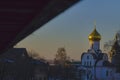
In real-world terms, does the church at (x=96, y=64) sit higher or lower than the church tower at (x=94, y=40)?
lower

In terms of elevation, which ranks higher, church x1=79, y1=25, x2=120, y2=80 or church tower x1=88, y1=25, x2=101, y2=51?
church tower x1=88, y1=25, x2=101, y2=51

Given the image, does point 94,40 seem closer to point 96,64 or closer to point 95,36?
point 95,36

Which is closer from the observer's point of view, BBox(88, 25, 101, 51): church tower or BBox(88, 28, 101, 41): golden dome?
BBox(88, 28, 101, 41): golden dome

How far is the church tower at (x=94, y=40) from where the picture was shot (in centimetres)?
10825

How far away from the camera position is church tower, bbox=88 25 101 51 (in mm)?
108250

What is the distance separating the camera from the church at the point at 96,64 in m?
108

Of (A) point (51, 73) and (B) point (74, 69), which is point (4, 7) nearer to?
(A) point (51, 73)

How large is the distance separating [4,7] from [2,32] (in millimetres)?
2993

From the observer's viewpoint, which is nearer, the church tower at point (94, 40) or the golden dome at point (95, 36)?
the golden dome at point (95, 36)

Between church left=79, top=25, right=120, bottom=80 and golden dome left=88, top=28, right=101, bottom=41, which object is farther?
church left=79, top=25, right=120, bottom=80

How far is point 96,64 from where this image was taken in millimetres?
112375

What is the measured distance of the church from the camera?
10825cm

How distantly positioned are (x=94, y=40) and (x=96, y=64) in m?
6.23

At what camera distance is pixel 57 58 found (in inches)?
4186
